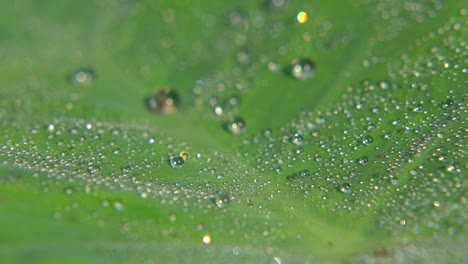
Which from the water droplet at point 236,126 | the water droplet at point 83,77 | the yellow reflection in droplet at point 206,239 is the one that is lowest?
the yellow reflection in droplet at point 206,239

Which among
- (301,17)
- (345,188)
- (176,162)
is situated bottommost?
(345,188)

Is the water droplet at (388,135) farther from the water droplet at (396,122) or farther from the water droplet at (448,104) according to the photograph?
the water droplet at (448,104)

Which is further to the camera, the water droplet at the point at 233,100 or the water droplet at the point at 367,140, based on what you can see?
the water droplet at the point at 367,140

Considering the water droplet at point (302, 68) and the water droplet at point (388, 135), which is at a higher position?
the water droplet at point (302, 68)

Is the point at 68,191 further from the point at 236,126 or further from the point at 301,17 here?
the point at 301,17

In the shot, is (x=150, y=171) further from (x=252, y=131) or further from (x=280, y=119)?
(x=280, y=119)

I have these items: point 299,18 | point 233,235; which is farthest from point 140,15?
point 233,235

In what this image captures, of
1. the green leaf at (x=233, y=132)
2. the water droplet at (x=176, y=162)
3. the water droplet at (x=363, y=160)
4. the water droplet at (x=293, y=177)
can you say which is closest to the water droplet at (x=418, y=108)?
the green leaf at (x=233, y=132)

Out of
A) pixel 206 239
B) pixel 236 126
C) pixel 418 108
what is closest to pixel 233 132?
pixel 236 126
